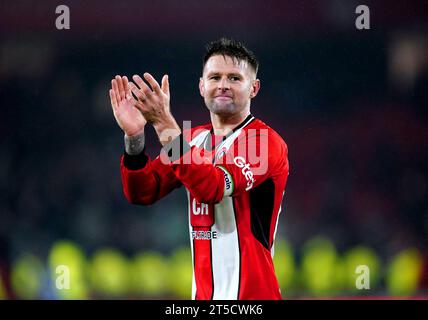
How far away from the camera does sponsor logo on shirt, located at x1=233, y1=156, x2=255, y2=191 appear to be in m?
2.29

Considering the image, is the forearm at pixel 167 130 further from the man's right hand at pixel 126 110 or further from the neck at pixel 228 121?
the neck at pixel 228 121

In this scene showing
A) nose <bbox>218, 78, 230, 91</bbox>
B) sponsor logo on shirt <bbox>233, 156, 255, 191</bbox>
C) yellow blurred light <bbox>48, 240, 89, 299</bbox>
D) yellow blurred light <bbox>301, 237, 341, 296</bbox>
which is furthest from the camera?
yellow blurred light <bbox>301, 237, 341, 296</bbox>

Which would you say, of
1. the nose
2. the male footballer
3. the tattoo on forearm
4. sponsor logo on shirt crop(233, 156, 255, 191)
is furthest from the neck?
the tattoo on forearm

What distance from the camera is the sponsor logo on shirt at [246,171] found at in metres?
2.29

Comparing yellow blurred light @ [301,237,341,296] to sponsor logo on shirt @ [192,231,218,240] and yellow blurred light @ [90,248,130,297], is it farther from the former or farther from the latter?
sponsor logo on shirt @ [192,231,218,240]

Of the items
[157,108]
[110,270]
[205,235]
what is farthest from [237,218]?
[110,270]

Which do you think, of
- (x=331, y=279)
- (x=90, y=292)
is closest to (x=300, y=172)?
(x=331, y=279)

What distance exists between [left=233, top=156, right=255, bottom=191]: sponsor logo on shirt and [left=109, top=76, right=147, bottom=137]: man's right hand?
→ 0.41m

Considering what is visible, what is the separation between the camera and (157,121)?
218 cm

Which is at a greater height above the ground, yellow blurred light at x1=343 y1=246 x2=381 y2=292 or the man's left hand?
the man's left hand

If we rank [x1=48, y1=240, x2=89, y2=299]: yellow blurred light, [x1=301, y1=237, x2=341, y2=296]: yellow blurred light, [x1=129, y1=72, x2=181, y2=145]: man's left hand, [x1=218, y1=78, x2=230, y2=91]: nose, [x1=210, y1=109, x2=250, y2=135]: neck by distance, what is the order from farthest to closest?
[x1=301, y1=237, x2=341, y2=296]: yellow blurred light, [x1=48, y1=240, x2=89, y2=299]: yellow blurred light, [x1=210, y1=109, x2=250, y2=135]: neck, [x1=218, y1=78, x2=230, y2=91]: nose, [x1=129, y1=72, x2=181, y2=145]: man's left hand

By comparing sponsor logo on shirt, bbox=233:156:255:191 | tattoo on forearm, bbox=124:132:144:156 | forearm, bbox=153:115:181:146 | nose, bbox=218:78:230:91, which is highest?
nose, bbox=218:78:230:91

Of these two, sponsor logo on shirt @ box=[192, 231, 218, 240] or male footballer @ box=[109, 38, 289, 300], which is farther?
sponsor logo on shirt @ box=[192, 231, 218, 240]

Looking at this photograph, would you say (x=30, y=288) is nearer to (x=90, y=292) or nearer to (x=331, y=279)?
(x=90, y=292)
